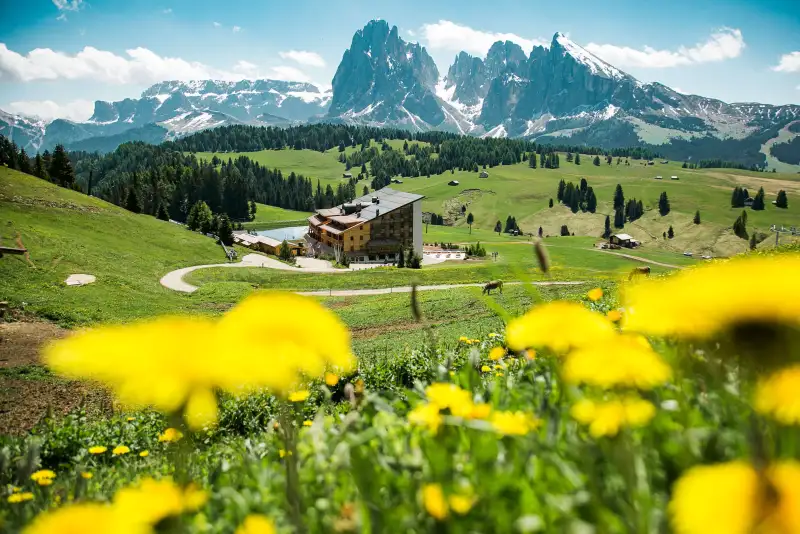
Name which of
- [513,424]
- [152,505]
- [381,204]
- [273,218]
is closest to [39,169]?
[381,204]

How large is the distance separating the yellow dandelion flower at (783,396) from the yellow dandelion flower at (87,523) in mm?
1926

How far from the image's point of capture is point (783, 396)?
151cm

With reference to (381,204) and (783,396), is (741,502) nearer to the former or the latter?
(783,396)

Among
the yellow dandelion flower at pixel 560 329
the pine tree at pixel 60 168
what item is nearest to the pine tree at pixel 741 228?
the pine tree at pixel 60 168

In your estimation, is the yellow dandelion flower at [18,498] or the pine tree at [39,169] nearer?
the yellow dandelion flower at [18,498]

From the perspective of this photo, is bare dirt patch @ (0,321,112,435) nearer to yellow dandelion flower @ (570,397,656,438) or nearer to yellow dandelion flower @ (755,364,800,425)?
yellow dandelion flower @ (570,397,656,438)

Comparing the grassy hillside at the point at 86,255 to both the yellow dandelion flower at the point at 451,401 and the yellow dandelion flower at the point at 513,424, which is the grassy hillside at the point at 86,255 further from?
the yellow dandelion flower at the point at 513,424

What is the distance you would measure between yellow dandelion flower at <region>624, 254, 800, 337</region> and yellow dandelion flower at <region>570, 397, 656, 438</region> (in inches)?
17.5

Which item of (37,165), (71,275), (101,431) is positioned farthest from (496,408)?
(37,165)

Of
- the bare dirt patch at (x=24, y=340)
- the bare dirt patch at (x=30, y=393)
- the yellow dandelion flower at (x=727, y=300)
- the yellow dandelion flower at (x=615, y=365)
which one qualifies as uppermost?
the yellow dandelion flower at (x=727, y=300)

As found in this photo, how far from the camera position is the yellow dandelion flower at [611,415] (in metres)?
1.92

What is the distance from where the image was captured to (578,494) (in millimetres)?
1944

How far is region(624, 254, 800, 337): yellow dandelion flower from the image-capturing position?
51.6 inches

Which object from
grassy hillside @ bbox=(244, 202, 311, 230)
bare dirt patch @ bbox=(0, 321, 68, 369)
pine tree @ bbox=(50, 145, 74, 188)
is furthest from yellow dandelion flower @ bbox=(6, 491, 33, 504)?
grassy hillside @ bbox=(244, 202, 311, 230)
